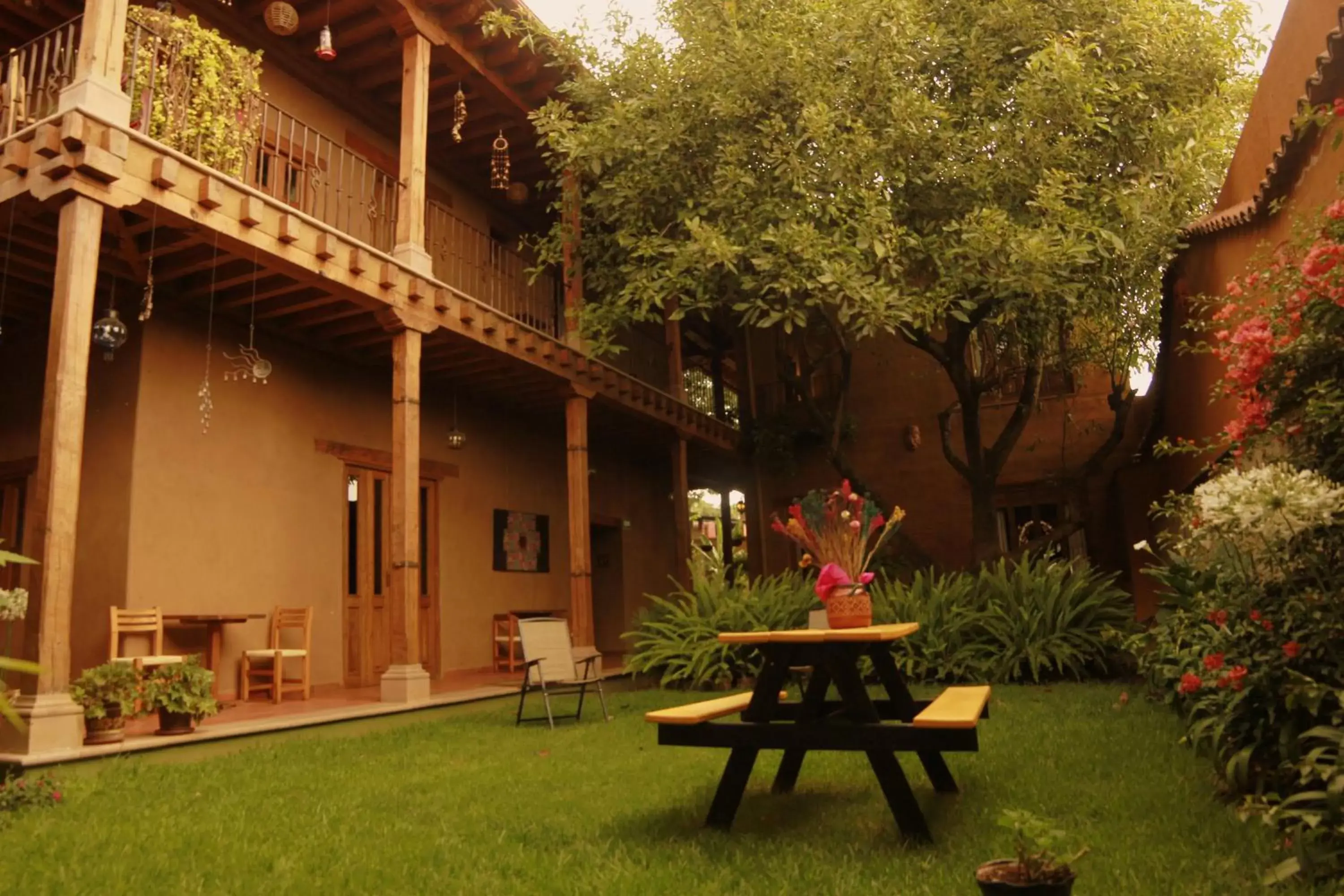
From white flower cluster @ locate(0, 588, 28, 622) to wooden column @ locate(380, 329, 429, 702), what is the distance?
3774 millimetres

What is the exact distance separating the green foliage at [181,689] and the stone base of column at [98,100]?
310 cm

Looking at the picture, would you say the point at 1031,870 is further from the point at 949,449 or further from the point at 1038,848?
the point at 949,449

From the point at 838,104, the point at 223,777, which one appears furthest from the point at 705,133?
the point at 223,777

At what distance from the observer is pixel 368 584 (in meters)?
9.26

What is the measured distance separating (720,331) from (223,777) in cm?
1195

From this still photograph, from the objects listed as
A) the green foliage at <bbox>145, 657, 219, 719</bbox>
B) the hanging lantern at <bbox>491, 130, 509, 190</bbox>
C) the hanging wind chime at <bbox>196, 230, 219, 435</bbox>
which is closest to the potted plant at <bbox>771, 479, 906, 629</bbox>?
the green foliage at <bbox>145, 657, 219, 719</bbox>

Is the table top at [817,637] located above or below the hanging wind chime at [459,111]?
below

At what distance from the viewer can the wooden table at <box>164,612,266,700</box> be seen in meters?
7.12

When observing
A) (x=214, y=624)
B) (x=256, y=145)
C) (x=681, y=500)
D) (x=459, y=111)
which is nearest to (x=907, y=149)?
(x=459, y=111)

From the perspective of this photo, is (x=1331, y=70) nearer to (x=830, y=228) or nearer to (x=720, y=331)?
(x=830, y=228)

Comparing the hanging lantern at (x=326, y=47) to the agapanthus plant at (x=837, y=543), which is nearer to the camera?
the agapanthus plant at (x=837, y=543)

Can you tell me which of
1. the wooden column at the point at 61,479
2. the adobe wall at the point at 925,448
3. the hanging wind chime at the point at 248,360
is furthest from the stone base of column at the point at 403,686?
the adobe wall at the point at 925,448

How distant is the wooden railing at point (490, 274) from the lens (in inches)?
407

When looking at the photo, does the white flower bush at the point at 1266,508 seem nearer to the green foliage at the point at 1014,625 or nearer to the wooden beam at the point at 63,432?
the green foliage at the point at 1014,625
